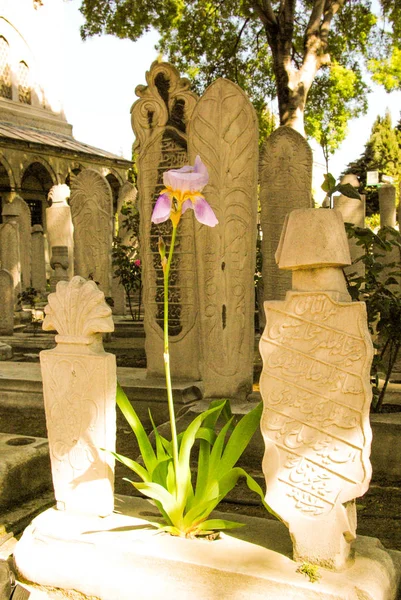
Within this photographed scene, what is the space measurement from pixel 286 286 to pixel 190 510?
4.16 m

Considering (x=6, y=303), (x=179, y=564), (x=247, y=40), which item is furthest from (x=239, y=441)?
(x=247, y=40)

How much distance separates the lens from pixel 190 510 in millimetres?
2629

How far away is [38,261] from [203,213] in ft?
40.7

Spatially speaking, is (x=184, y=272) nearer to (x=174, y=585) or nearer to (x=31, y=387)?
(x=31, y=387)

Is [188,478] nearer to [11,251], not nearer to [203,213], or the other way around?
[203,213]

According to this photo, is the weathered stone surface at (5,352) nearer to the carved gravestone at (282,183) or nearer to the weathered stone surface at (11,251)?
the carved gravestone at (282,183)

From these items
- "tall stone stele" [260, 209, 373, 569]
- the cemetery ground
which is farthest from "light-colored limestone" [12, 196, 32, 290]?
"tall stone stele" [260, 209, 373, 569]

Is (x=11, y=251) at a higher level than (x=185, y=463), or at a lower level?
higher

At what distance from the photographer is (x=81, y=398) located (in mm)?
2822

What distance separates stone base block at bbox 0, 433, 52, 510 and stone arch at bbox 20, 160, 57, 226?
74.5ft

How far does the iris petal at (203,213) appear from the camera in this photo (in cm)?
247

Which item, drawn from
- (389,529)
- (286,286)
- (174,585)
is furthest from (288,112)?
(174,585)

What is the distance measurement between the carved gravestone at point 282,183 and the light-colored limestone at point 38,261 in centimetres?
858

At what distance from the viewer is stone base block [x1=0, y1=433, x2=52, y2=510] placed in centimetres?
349
